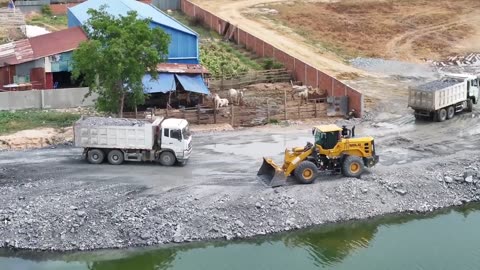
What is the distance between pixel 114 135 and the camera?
32.8m

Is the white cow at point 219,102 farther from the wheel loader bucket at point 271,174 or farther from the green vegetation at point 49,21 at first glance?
the green vegetation at point 49,21

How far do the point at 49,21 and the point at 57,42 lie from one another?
75.3 ft

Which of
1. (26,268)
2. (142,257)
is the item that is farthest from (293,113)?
(26,268)

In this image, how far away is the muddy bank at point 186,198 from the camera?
27.6 meters

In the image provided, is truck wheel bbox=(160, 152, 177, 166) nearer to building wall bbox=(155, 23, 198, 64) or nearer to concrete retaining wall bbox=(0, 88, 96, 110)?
concrete retaining wall bbox=(0, 88, 96, 110)

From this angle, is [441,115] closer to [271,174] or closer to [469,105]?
[469,105]

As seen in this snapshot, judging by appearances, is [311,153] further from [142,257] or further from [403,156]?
[142,257]

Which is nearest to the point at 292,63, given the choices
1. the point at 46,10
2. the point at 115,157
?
the point at 115,157

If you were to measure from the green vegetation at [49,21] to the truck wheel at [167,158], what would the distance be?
33.2 m

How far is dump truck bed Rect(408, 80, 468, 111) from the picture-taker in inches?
1581

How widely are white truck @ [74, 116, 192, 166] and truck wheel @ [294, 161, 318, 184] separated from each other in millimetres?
5335

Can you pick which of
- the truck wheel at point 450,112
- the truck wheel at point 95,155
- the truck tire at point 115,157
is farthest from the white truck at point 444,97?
the truck wheel at point 95,155

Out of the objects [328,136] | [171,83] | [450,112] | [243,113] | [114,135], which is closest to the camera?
[328,136]

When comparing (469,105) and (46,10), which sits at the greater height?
(46,10)
